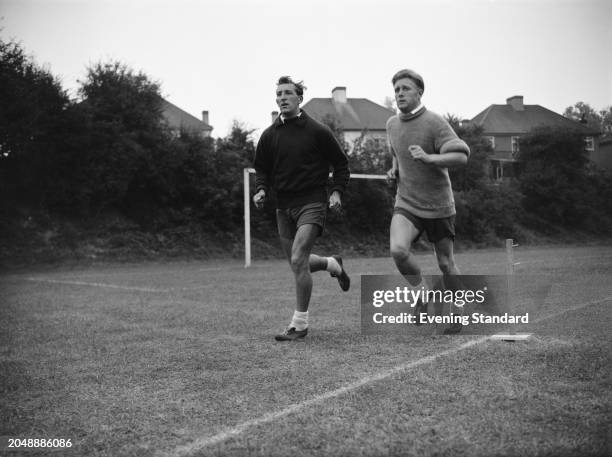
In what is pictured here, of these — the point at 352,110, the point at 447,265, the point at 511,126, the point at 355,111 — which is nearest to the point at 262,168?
the point at 447,265

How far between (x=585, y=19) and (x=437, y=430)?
4.20m

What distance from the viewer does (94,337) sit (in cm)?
540

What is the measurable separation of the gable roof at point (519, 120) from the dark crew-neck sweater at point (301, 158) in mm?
22880

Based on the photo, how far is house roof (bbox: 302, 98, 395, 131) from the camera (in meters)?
47.7

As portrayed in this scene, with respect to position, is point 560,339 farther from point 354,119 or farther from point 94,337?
point 354,119

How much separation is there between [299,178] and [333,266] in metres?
1.11

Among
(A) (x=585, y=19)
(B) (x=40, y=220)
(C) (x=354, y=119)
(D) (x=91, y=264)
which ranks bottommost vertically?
(D) (x=91, y=264)

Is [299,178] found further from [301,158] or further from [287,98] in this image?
[287,98]

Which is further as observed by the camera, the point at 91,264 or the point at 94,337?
the point at 91,264

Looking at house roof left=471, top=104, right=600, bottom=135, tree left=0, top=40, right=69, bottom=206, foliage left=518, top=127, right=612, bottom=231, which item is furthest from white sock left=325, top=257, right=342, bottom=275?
house roof left=471, top=104, right=600, bottom=135

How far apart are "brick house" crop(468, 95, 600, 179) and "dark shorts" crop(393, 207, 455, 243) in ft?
69.0

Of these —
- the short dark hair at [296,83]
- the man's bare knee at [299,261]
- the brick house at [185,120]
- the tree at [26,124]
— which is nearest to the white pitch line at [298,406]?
the man's bare knee at [299,261]

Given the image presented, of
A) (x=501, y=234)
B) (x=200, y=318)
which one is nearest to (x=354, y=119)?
(x=501, y=234)

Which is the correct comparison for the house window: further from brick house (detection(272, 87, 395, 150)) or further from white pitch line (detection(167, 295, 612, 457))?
white pitch line (detection(167, 295, 612, 457))
